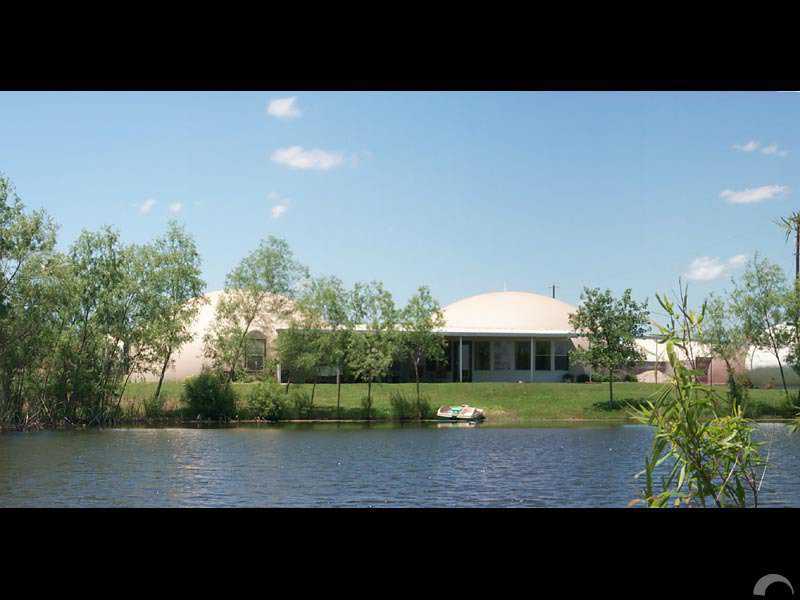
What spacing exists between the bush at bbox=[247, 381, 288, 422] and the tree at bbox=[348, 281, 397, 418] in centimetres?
222

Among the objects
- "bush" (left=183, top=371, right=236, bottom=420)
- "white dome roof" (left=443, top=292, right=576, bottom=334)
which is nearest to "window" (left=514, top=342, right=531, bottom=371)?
"white dome roof" (left=443, top=292, right=576, bottom=334)

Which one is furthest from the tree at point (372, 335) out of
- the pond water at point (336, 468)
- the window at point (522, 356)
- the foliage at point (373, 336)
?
the window at point (522, 356)

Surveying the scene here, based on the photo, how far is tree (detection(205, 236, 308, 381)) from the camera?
2653 cm

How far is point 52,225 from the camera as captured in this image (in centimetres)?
Answer: 2402

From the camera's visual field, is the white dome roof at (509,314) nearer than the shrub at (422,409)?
No

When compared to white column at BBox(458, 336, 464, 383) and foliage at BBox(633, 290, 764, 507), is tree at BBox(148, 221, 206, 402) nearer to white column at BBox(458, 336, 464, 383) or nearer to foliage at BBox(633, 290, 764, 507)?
white column at BBox(458, 336, 464, 383)

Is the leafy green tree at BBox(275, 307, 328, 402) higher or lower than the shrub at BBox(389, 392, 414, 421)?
higher

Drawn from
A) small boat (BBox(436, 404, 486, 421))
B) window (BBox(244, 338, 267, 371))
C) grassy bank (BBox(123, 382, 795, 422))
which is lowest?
small boat (BBox(436, 404, 486, 421))

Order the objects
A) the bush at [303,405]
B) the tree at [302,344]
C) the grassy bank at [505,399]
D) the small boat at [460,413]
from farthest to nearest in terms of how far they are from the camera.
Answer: the small boat at [460,413] < the grassy bank at [505,399] < the bush at [303,405] < the tree at [302,344]

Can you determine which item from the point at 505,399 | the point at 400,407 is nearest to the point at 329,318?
the point at 400,407

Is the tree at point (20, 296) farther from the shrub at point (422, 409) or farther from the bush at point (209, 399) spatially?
the shrub at point (422, 409)

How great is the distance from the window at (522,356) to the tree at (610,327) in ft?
20.0

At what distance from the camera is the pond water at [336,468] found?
1419 centimetres
